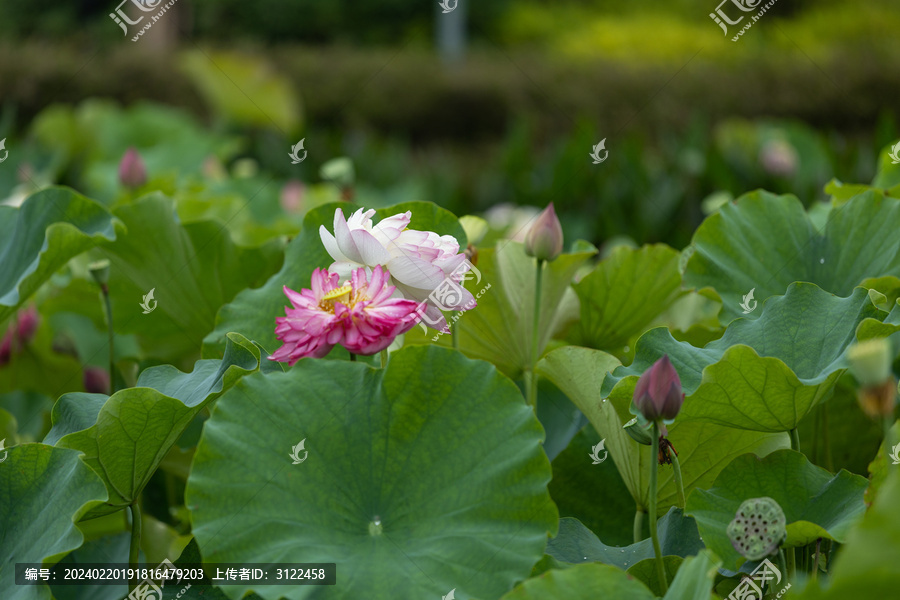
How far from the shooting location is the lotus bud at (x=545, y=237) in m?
0.94

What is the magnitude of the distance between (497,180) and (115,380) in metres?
1.97

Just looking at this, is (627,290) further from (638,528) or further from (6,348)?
(6,348)

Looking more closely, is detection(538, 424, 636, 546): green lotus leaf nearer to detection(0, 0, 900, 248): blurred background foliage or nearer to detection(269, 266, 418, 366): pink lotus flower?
detection(269, 266, 418, 366): pink lotus flower

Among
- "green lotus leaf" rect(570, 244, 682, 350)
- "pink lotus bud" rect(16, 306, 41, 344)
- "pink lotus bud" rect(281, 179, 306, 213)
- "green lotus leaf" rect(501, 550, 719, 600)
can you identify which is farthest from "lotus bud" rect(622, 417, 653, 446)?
"pink lotus bud" rect(281, 179, 306, 213)

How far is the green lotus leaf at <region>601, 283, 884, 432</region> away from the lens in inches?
28.7

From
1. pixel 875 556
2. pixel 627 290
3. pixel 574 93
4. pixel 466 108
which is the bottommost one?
pixel 466 108

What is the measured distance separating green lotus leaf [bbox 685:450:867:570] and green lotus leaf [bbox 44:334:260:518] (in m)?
0.42

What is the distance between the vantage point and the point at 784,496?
0.74 metres

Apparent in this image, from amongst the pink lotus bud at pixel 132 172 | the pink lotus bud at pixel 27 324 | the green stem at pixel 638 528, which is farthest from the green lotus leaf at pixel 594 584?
the pink lotus bud at pixel 132 172

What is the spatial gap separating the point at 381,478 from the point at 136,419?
222 millimetres

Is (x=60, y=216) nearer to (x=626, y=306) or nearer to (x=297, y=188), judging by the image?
(x=626, y=306)

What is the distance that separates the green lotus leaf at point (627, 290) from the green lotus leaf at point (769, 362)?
316 millimetres

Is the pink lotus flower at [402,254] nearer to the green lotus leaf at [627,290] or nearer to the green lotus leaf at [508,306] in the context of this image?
the green lotus leaf at [508,306]

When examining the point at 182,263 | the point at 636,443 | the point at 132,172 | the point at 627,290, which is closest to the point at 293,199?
the point at 132,172
